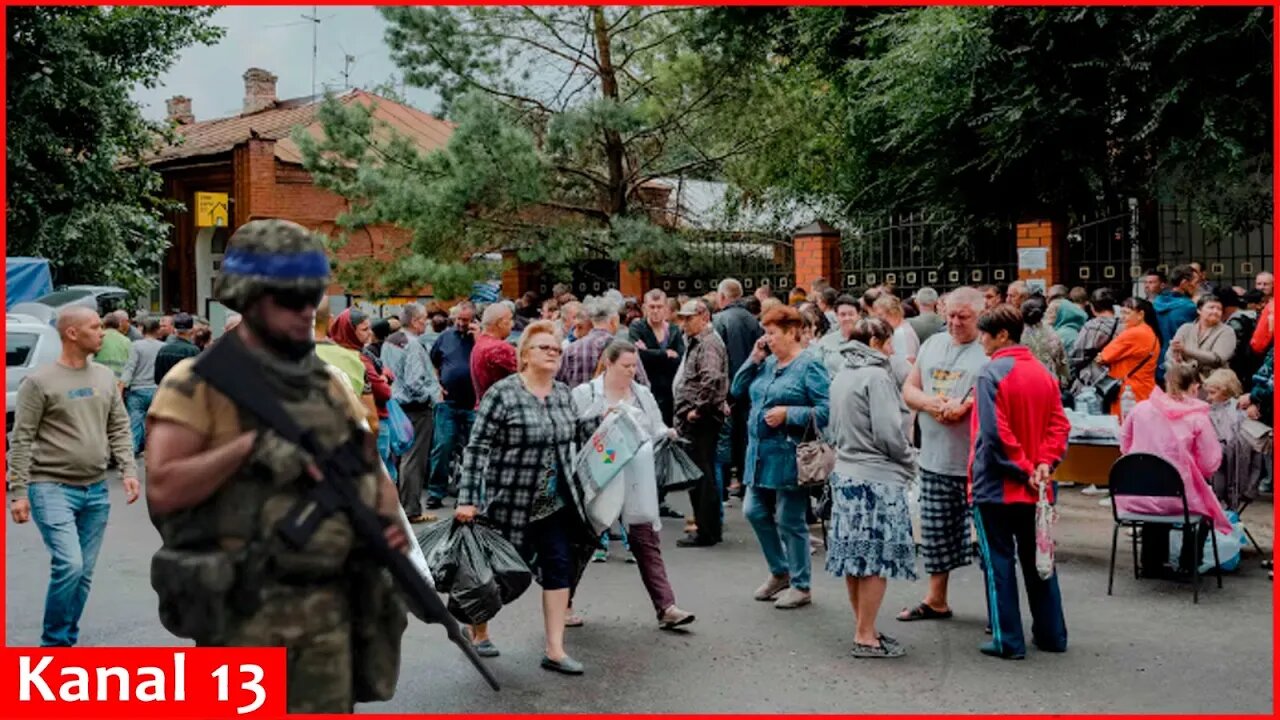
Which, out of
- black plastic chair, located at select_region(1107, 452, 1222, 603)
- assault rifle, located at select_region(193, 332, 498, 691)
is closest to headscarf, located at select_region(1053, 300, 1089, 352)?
black plastic chair, located at select_region(1107, 452, 1222, 603)

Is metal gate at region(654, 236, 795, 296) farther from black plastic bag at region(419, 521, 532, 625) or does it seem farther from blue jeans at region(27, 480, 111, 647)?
black plastic bag at region(419, 521, 532, 625)

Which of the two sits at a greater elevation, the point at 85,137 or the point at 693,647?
the point at 85,137

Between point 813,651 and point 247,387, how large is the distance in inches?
173

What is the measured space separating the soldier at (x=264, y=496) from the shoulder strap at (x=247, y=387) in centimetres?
2

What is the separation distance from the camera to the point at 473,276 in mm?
19641

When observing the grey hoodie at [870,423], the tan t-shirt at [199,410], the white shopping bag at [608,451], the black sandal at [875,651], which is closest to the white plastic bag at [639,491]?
the white shopping bag at [608,451]

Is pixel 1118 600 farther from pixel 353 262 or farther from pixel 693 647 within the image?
pixel 353 262

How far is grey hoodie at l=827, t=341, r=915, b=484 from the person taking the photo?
6.79 meters

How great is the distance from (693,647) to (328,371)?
4.02 metres

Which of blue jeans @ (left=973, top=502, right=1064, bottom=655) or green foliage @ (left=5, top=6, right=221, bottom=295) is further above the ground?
green foliage @ (left=5, top=6, right=221, bottom=295)

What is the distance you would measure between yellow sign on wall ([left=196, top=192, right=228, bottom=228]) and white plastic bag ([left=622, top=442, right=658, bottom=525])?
30.9 metres

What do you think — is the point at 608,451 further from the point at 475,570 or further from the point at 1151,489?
the point at 1151,489

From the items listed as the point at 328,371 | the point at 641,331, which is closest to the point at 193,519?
the point at 328,371

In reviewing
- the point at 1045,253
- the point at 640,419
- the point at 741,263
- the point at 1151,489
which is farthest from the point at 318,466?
the point at 741,263
